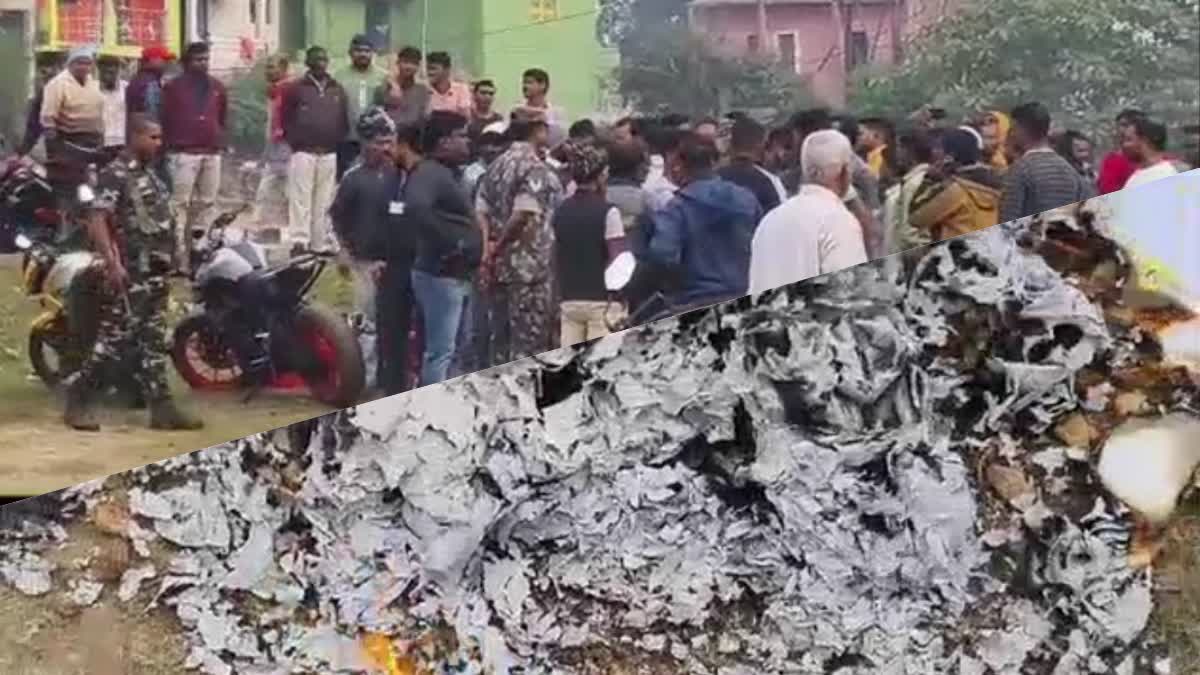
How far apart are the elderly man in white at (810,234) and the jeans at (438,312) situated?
39 cm

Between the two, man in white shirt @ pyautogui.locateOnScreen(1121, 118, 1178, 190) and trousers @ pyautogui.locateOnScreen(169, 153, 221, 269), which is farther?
man in white shirt @ pyautogui.locateOnScreen(1121, 118, 1178, 190)

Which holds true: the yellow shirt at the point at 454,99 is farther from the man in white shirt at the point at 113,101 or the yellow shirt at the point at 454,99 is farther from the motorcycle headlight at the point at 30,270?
the motorcycle headlight at the point at 30,270

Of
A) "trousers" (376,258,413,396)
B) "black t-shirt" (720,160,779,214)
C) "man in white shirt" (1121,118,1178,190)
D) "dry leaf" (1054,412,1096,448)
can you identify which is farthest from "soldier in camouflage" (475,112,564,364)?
"man in white shirt" (1121,118,1178,190)

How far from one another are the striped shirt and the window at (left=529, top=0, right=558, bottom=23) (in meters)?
0.65

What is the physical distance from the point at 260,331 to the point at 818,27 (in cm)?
85

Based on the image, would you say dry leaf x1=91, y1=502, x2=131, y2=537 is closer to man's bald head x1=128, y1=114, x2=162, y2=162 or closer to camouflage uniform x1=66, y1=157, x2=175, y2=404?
camouflage uniform x1=66, y1=157, x2=175, y2=404

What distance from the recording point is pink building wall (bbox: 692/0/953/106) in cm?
175

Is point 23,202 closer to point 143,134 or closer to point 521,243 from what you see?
point 143,134

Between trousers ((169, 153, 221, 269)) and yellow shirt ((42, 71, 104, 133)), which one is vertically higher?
yellow shirt ((42, 71, 104, 133))

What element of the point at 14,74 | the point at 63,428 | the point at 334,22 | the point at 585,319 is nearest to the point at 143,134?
the point at 14,74

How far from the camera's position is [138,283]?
66.2 inches

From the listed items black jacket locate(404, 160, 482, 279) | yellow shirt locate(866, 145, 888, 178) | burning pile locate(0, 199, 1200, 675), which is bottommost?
burning pile locate(0, 199, 1200, 675)

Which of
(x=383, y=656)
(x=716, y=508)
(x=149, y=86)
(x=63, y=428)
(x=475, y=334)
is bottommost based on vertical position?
(x=383, y=656)

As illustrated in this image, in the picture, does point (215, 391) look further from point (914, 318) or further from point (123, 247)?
point (914, 318)
